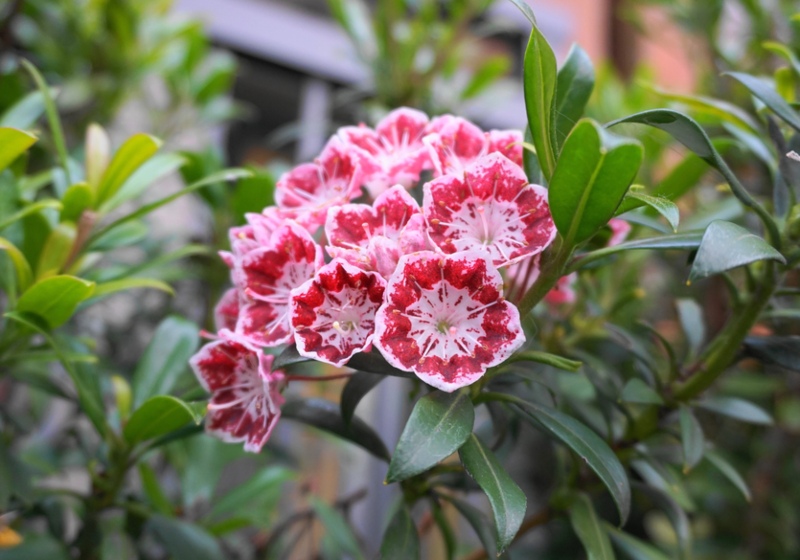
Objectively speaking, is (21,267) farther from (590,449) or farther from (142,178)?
(590,449)

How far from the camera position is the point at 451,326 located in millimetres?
684

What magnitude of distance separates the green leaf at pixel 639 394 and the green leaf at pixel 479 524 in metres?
0.24

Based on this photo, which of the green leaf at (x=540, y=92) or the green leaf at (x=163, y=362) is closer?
the green leaf at (x=540, y=92)

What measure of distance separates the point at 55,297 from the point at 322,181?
350mm

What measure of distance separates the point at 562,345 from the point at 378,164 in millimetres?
501

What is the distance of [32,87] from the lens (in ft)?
5.01

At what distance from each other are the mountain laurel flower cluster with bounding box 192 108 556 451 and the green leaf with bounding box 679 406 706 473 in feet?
0.90

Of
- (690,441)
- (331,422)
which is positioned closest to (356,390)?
(331,422)

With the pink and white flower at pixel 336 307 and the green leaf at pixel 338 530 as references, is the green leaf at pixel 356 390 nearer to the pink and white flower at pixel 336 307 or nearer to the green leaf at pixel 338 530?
the pink and white flower at pixel 336 307

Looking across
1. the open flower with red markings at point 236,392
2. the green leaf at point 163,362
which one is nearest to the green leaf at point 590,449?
the open flower with red markings at point 236,392

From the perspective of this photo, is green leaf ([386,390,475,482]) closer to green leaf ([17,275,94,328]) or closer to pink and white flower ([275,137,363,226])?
pink and white flower ([275,137,363,226])

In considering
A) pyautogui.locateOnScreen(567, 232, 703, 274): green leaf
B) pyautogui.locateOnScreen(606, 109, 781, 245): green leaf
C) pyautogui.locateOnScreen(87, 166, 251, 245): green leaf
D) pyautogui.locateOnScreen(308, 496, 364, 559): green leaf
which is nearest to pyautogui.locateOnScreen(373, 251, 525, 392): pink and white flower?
pyautogui.locateOnScreen(567, 232, 703, 274): green leaf

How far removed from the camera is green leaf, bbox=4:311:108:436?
796 mm

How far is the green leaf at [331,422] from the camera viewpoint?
0.83m
